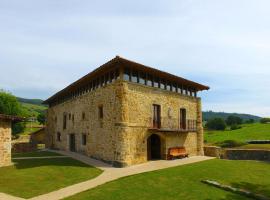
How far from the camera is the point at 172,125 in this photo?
85.2 ft

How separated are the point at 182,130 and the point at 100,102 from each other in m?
7.67

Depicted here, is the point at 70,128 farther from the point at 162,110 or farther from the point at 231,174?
the point at 231,174

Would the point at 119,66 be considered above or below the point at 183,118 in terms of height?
above

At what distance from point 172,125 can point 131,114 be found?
532 centimetres

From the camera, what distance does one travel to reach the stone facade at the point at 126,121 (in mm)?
21562

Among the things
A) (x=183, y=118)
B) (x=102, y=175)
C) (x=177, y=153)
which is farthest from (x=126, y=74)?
(x=183, y=118)

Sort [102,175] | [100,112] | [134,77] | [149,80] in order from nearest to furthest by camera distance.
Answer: [102,175] → [134,77] → [149,80] → [100,112]

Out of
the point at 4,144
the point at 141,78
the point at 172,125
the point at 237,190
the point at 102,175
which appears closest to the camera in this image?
the point at 237,190

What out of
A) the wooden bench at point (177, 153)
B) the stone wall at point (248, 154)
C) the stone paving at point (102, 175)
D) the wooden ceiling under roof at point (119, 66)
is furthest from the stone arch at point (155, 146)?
the stone wall at point (248, 154)

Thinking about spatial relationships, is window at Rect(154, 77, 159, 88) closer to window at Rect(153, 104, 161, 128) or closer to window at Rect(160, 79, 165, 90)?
window at Rect(160, 79, 165, 90)

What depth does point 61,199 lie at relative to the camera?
42.1 feet

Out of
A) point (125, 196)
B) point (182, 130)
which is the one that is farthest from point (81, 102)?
point (125, 196)

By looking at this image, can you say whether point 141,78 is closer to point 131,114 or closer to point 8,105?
point 131,114

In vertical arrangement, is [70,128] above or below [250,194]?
above
